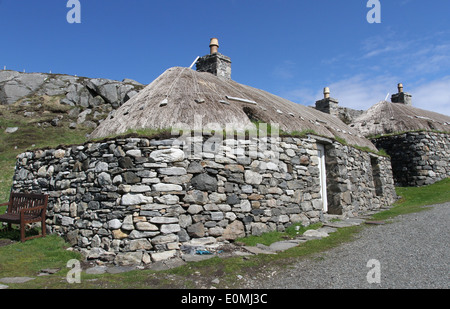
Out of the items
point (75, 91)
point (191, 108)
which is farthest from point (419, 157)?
point (75, 91)

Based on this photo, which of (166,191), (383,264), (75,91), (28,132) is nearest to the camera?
(383,264)

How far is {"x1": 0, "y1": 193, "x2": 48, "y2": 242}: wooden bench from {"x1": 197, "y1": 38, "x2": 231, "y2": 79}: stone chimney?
24.1ft

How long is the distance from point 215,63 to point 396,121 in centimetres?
1306

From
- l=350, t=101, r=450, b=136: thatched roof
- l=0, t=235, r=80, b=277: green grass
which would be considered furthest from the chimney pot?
l=350, t=101, r=450, b=136: thatched roof

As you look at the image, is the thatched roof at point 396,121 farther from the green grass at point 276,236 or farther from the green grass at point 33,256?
the green grass at point 33,256

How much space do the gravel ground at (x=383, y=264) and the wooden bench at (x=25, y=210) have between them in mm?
5813

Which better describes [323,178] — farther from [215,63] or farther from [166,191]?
[166,191]

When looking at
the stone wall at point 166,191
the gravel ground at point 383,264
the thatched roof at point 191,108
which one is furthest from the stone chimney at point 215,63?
the gravel ground at point 383,264

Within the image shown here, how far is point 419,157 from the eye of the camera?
57.4 feet

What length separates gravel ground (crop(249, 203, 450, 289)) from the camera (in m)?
4.37

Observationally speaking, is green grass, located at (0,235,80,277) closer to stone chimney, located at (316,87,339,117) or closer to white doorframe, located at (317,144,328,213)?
white doorframe, located at (317,144,328,213)

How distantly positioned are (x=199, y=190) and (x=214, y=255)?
146 centimetres
